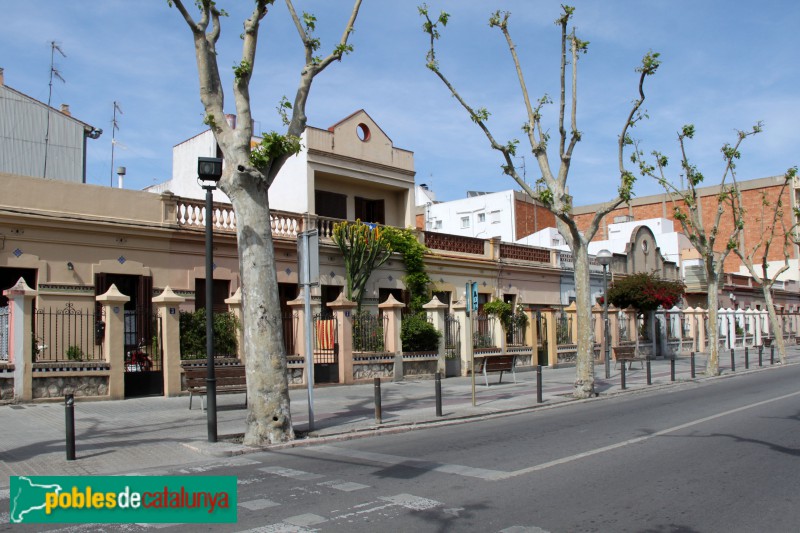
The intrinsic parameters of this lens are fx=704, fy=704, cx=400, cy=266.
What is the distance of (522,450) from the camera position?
1003cm

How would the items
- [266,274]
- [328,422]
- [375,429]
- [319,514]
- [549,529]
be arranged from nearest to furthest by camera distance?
[549,529]
[319,514]
[266,274]
[375,429]
[328,422]

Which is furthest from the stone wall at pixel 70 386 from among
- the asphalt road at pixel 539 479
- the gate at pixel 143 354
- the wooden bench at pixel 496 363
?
the wooden bench at pixel 496 363

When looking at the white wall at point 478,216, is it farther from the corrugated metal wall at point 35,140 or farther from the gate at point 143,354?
the gate at point 143,354

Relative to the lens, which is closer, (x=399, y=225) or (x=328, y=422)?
(x=328, y=422)

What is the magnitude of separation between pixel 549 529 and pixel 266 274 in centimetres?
630

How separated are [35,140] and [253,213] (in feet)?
60.1

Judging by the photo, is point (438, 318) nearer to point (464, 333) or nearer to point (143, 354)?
point (464, 333)

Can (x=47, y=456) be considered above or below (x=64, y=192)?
below

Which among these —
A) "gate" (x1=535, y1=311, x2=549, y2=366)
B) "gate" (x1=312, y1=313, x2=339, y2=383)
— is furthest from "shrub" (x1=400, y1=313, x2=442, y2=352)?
"gate" (x1=535, y1=311, x2=549, y2=366)

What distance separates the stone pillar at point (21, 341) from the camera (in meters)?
14.2

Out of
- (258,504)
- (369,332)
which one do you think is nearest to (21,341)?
(258,504)

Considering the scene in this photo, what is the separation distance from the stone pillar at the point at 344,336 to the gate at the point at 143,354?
5.01 m

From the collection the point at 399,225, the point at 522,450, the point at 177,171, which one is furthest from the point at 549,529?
the point at 177,171

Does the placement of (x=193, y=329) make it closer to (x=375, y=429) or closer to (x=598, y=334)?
(x=375, y=429)
